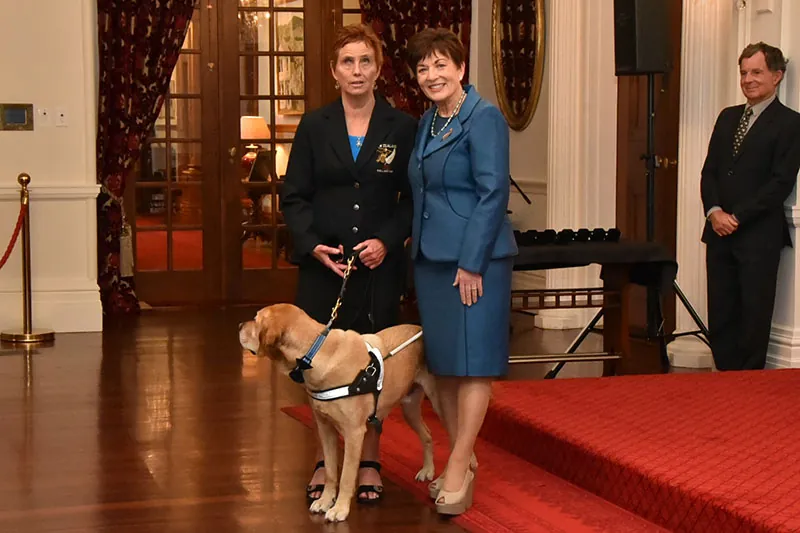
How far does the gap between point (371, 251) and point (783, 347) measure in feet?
9.42

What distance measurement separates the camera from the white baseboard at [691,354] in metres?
6.92

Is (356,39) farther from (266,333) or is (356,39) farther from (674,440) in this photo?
(674,440)

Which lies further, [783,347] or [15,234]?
[15,234]

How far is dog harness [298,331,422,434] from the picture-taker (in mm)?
3977

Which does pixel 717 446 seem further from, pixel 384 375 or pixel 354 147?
pixel 354 147

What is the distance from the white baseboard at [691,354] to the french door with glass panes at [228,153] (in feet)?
12.7

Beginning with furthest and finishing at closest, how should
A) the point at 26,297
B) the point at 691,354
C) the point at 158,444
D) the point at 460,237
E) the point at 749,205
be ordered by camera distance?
1. the point at 26,297
2. the point at 691,354
3. the point at 749,205
4. the point at 158,444
5. the point at 460,237

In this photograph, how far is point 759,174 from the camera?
624cm

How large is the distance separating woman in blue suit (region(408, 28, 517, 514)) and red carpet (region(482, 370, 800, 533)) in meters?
0.59

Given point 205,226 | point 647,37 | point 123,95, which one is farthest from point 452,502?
point 205,226

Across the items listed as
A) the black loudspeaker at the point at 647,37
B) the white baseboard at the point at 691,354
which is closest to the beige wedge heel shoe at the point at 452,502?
the white baseboard at the point at 691,354

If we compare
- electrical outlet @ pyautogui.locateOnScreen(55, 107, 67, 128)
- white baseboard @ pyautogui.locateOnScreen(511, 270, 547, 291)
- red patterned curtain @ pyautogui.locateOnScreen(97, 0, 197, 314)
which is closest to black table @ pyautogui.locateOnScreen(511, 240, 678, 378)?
white baseboard @ pyautogui.locateOnScreen(511, 270, 547, 291)

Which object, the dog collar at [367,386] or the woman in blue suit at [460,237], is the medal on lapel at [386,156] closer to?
the woman in blue suit at [460,237]

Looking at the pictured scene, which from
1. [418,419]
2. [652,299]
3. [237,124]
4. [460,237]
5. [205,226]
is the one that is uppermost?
[237,124]
